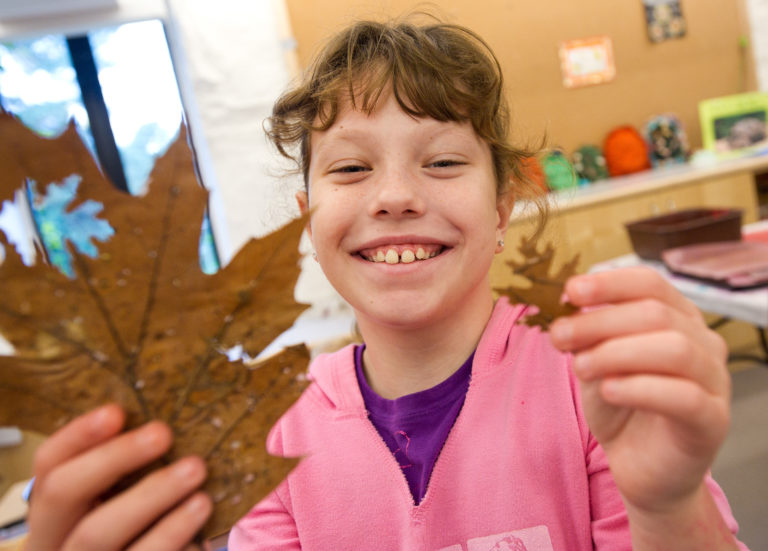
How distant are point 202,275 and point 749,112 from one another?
308 centimetres

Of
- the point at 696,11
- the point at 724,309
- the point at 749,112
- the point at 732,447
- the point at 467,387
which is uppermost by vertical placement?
the point at 696,11

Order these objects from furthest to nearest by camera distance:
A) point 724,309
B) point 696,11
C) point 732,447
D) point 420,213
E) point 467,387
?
point 696,11
point 724,309
point 732,447
point 467,387
point 420,213

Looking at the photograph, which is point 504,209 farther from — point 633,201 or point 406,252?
point 633,201

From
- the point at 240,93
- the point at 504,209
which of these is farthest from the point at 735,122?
the point at 504,209

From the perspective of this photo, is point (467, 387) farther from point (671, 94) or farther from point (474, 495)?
point (671, 94)

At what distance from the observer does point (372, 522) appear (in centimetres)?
68

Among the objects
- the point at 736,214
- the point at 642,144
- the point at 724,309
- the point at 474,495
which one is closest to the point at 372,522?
the point at 474,495

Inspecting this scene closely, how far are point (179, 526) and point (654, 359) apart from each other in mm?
329

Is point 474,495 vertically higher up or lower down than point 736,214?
lower down

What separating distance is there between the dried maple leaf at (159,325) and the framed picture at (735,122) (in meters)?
2.92

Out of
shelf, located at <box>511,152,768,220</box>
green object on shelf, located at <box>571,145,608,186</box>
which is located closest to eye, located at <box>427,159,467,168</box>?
shelf, located at <box>511,152,768,220</box>

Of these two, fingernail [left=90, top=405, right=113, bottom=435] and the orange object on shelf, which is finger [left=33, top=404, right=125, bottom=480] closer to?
fingernail [left=90, top=405, right=113, bottom=435]

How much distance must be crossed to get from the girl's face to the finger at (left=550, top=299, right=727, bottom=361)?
0.75 ft

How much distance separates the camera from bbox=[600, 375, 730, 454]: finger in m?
0.38
